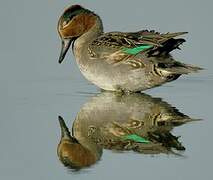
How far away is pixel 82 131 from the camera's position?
27.4ft

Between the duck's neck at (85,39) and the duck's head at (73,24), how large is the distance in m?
0.05

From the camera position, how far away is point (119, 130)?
27.3ft

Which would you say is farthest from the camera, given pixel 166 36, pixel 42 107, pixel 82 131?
pixel 166 36

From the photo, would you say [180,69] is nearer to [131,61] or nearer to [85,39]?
[131,61]

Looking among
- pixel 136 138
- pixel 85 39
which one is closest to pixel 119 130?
pixel 136 138

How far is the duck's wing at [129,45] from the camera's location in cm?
1048

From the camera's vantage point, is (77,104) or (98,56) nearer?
(77,104)

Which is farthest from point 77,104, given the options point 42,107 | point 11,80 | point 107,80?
point 11,80

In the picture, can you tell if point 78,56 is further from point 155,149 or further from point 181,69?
point 155,149

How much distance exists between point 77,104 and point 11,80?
1.83 metres

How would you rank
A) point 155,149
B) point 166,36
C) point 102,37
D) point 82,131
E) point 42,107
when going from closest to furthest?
point 155,149
point 82,131
point 42,107
point 166,36
point 102,37

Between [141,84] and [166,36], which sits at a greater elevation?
[166,36]

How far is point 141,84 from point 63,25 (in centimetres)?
138

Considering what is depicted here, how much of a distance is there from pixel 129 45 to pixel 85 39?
91 centimetres
